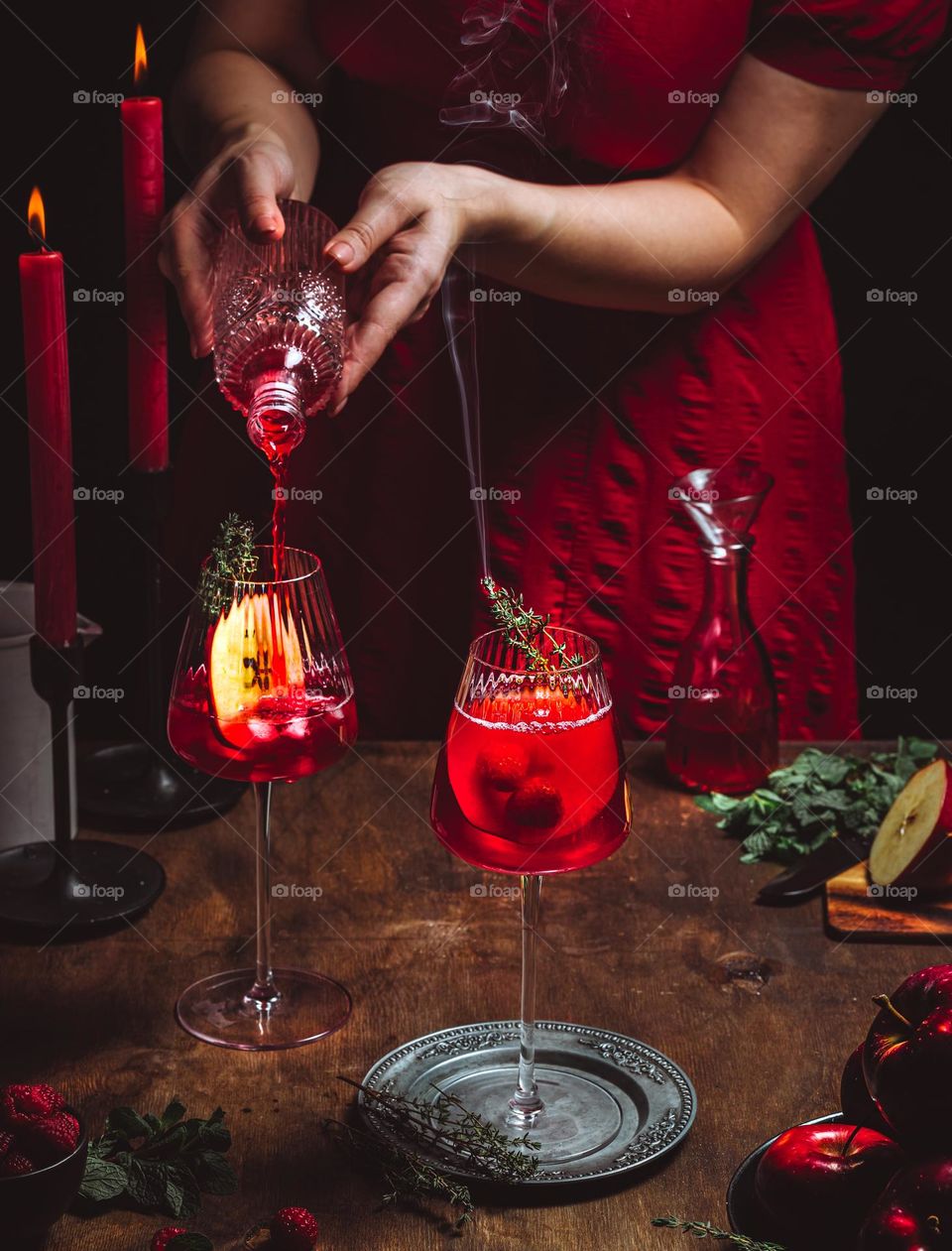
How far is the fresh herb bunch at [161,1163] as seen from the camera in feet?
3.60

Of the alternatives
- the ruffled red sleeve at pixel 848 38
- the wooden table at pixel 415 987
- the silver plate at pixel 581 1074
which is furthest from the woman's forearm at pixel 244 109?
the silver plate at pixel 581 1074

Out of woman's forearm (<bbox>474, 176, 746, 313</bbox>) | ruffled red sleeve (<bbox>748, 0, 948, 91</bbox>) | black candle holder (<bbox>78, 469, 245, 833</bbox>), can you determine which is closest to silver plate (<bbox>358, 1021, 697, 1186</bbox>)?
black candle holder (<bbox>78, 469, 245, 833</bbox>)

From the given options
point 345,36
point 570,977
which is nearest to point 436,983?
point 570,977

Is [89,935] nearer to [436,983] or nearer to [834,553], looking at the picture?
[436,983]

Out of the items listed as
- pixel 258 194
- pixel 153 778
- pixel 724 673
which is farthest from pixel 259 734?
pixel 258 194

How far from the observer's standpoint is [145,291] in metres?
1.67

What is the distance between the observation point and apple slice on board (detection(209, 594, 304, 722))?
1335 millimetres

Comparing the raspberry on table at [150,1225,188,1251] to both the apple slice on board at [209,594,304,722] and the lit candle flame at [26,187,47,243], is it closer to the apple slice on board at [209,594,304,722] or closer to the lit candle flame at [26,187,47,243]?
the apple slice on board at [209,594,304,722]

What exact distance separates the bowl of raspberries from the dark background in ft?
4.40

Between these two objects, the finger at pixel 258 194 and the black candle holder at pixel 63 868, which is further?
the finger at pixel 258 194

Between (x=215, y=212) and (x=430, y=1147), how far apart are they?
1.22 meters

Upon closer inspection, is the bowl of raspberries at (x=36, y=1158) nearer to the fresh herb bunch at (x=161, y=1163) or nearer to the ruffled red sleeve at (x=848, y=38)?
the fresh herb bunch at (x=161, y=1163)

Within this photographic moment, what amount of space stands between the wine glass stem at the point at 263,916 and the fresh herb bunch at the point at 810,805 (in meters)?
0.54

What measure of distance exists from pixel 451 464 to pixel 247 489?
0.99 feet
